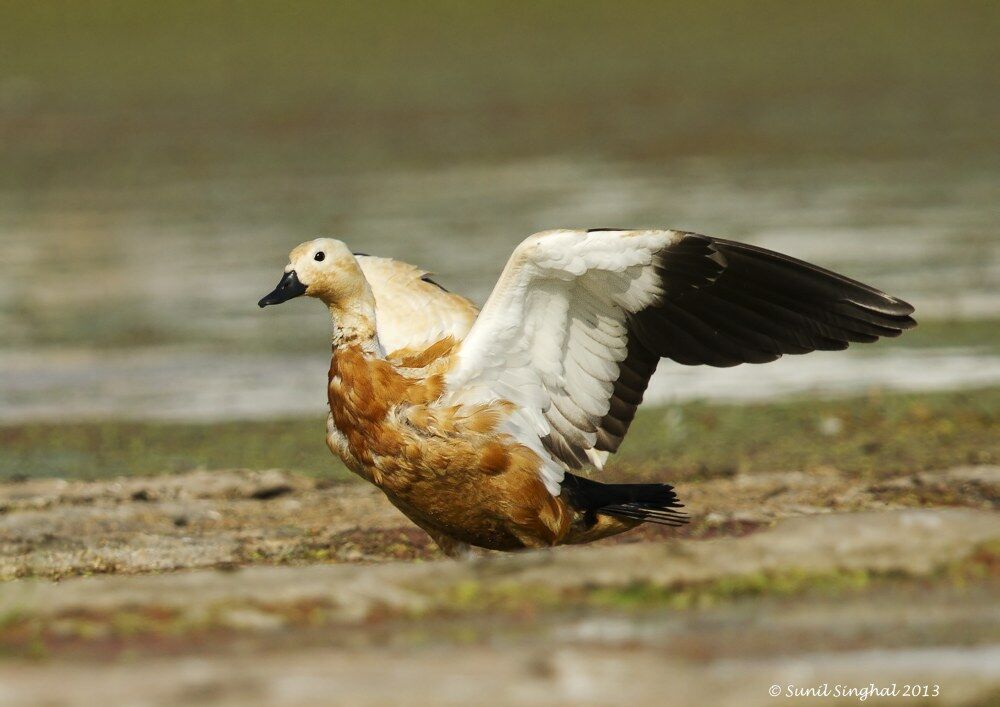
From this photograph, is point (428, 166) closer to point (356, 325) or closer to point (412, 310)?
point (412, 310)

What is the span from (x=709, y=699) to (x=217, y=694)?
1.38 metres

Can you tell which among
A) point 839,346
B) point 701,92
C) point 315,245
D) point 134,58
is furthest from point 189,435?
point 134,58

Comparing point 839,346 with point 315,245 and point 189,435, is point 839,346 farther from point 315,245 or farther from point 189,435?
point 189,435

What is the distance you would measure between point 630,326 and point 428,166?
15.2 metres

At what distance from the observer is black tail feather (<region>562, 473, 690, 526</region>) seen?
298 inches

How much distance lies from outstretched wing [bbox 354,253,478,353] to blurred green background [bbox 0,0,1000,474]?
239 centimetres

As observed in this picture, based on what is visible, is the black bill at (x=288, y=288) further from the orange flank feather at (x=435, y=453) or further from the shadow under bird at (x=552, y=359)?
the orange flank feather at (x=435, y=453)

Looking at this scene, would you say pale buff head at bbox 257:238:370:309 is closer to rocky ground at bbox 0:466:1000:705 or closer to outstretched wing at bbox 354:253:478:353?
outstretched wing at bbox 354:253:478:353

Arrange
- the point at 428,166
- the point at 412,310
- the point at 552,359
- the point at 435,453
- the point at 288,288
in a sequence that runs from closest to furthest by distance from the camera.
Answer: the point at 435,453, the point at 552,359, the point at 288,288, the point at 412,310, the point at 428,166

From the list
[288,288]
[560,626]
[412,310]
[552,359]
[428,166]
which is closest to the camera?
[560,626]

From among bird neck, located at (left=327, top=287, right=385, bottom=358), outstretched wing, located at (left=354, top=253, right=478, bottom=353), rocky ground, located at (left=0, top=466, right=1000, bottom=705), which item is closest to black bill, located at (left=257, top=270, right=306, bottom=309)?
bird neck, located at (left=327, top=287, right=385, bottom=358)

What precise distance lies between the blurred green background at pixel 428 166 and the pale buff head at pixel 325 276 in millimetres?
2936

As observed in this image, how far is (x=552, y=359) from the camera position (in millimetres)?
7422

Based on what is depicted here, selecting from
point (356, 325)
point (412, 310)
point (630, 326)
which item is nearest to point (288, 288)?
point (356, 325)
